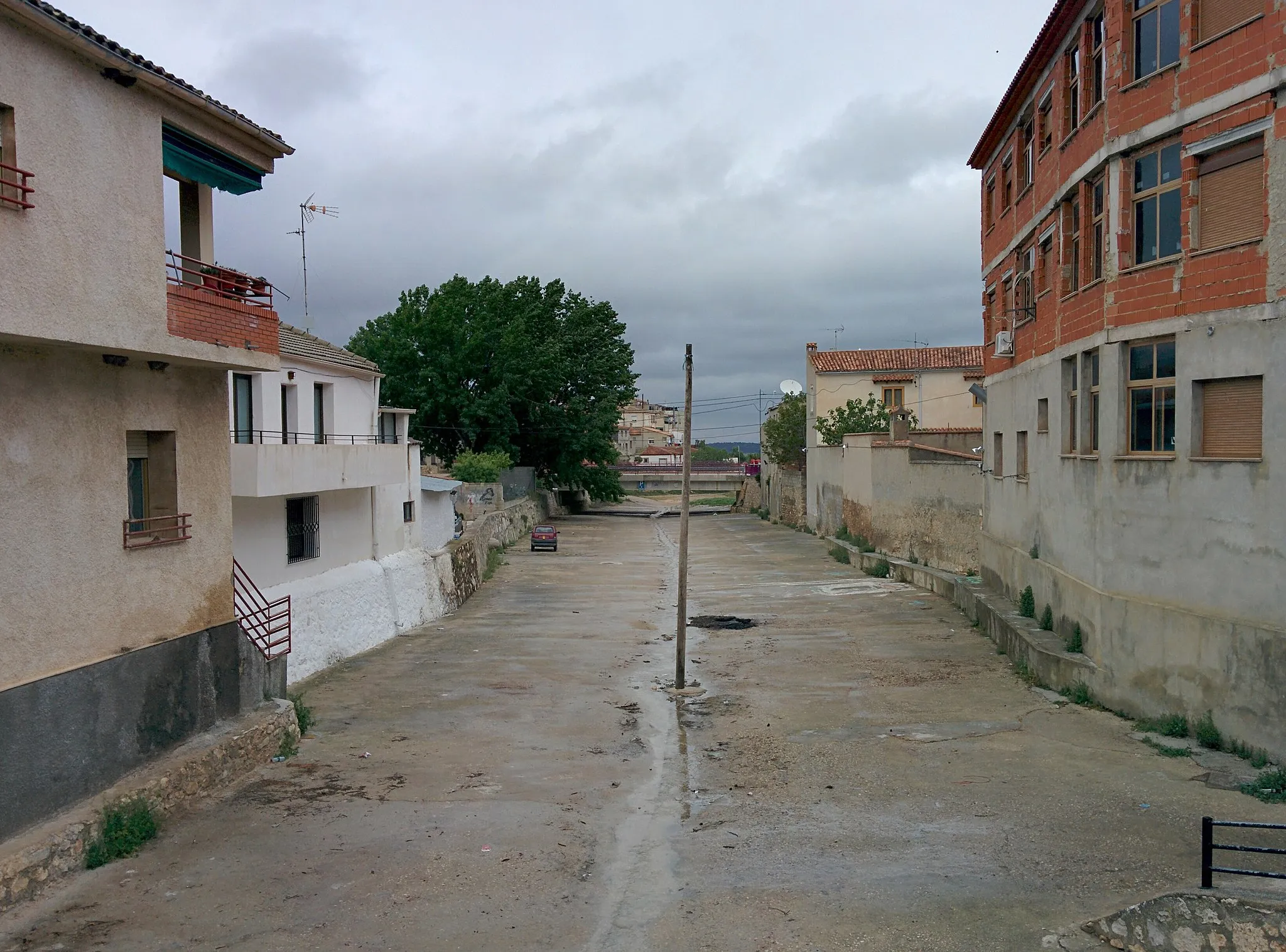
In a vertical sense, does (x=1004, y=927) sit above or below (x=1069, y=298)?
below

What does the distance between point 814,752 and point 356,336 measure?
179 feet

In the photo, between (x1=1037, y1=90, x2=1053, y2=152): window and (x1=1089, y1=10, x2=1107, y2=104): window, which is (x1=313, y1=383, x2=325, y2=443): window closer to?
(x1=1037, y1=90, x2=1053, y2=152): window

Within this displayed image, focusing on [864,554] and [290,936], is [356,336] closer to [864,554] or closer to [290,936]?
[864,554]

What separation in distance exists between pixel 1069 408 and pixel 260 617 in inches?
541

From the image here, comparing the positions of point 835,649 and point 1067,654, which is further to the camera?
point 835,649

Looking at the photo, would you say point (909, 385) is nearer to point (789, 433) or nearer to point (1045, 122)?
point (789, 433)

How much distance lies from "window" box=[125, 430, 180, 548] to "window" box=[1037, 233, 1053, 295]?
1452 cm

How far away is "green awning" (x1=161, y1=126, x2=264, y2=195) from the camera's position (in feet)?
37.0

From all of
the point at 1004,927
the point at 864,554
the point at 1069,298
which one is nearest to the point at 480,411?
the point at 864,554

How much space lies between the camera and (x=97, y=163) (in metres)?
9.83

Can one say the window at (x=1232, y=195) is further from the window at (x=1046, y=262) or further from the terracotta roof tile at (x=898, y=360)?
the terracotta roof tile at (x=898, y=360)

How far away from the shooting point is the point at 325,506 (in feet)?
71.8

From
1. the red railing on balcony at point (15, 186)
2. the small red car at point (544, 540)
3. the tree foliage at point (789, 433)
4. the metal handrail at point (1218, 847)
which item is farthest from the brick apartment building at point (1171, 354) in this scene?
the tree foliage at point (789, 433)

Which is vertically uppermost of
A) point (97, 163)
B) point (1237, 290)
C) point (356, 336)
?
point (356, 336)
